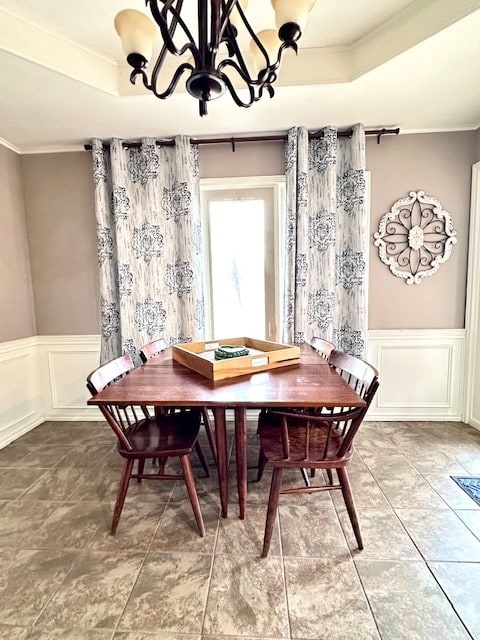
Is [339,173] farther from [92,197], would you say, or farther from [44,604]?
[44,604]

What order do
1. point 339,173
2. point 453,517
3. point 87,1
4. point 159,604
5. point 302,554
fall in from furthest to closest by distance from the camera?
point 339,173 < point 453,517 < point 87,1 < point 302,554 < point 159,604

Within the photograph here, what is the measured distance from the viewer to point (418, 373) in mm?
2881

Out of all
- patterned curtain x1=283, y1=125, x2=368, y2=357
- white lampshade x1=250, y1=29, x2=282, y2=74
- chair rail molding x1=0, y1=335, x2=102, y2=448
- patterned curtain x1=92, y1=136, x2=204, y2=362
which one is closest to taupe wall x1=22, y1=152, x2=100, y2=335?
chair rail molding x1=0, y1=335, x2=102, y2=448

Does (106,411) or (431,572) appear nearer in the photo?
(431,572)

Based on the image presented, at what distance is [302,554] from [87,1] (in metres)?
2.93

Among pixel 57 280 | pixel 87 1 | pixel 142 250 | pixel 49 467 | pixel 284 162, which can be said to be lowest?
pixel 49 467

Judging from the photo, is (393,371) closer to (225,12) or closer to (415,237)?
(415,237)

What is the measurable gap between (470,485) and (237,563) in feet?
5.09

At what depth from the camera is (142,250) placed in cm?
281

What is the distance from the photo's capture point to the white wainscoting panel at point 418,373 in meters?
2.85

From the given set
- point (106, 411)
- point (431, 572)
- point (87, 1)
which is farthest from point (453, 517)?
point (87, 1)

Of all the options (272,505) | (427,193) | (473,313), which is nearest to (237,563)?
(272,505)

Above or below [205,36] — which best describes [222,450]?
below

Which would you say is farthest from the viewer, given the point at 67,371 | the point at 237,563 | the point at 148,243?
the point at 67,371
